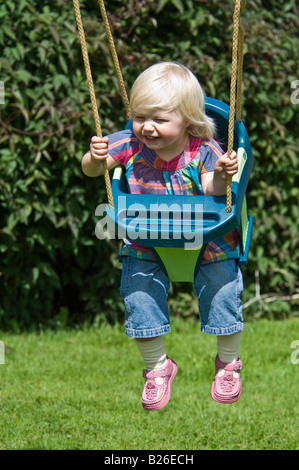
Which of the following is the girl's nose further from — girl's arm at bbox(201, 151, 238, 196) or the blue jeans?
the blue jeans

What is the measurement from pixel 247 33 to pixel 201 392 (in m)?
2.34

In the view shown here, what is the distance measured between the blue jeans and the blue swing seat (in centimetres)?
5

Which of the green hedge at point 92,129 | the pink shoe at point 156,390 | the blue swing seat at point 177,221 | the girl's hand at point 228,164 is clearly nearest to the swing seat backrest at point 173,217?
the blue swing seat at point 177,221

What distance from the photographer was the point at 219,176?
263 centimetres

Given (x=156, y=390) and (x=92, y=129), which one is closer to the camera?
(x=156, y=390)

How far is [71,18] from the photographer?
4.84 meters

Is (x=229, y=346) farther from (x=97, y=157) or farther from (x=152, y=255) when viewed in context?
(x=97, y=157)

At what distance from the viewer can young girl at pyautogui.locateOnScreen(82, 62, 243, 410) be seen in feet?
8.74

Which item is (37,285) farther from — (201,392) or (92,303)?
(201,392)

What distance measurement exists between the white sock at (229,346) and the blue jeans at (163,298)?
0.23ft

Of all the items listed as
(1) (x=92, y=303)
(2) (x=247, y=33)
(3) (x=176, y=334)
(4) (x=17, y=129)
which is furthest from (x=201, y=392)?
(2) (x=247, y=33)
